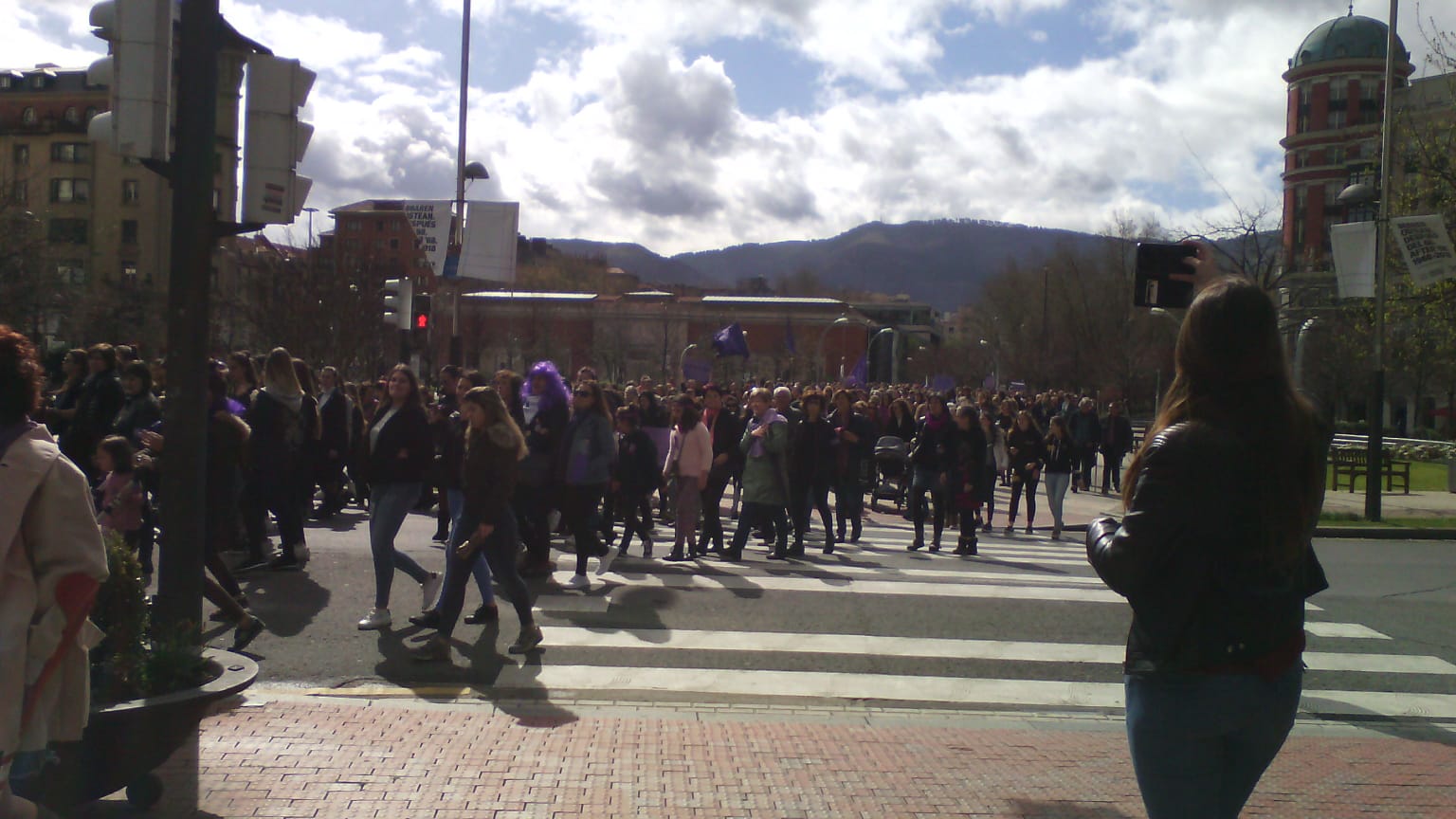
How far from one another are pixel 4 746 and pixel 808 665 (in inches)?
207

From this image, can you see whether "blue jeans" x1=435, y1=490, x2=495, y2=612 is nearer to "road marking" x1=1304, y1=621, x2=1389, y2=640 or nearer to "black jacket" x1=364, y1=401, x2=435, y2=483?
"black jacket" x1=364, y1=401, x2=435, y2=483

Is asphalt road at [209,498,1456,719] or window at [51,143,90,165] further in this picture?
window at [51,143,90,165]

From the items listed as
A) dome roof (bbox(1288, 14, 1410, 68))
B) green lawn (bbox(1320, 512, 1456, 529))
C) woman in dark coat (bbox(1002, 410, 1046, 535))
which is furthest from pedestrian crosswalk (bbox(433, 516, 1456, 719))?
dome roof (bbox(1288, 14, 1410, 68))

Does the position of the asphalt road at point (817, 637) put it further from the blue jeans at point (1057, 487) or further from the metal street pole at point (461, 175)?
the metal street pole at point (461, 175)

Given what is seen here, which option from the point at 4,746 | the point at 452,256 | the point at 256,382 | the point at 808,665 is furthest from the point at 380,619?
the point at 452,256

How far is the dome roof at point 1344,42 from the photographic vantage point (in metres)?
73.2

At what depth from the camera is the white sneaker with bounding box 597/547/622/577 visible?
11273 mm

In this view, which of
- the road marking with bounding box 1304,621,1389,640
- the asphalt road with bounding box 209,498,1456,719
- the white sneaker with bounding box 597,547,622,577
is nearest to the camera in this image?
the asphalt road with bounding box 209,498,1456,719

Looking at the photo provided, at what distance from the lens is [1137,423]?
67.7 m

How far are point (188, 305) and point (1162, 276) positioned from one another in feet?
14.4

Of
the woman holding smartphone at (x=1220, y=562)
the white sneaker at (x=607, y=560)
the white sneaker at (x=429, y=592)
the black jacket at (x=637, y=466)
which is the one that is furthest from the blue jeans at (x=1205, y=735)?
the black jacket at (x=637, y=466)

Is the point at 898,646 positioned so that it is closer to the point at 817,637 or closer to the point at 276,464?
the point at 817,637

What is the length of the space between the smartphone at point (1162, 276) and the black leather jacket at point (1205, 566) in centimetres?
247

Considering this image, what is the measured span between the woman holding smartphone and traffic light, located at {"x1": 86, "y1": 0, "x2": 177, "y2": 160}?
4421mm
